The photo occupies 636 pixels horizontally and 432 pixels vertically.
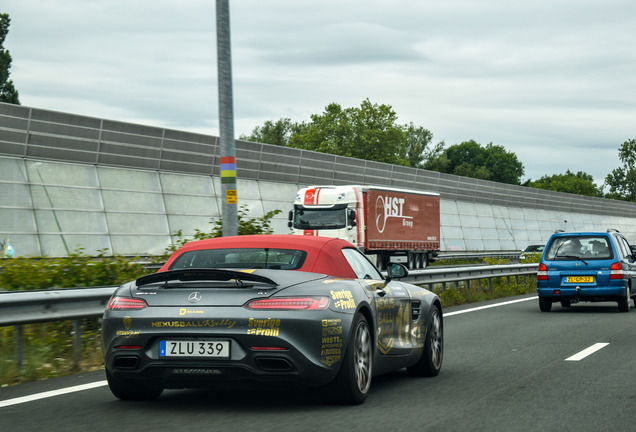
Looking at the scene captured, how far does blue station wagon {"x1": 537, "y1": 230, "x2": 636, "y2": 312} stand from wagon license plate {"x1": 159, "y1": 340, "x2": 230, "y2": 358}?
12.0 m

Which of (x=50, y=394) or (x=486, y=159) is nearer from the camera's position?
(x=50, y=394)

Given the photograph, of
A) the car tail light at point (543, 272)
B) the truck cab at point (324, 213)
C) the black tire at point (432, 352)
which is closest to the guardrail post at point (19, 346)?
the black tire at point (432, 352)

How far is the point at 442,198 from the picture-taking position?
2368 inches

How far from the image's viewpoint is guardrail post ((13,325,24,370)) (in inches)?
363

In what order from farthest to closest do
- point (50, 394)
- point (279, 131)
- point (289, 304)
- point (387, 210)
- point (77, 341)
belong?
point (279, 131), point (387, 210), point (77, 341), point (50, 394), point (289, 304)

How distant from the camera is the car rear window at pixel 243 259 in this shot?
23.9 ft

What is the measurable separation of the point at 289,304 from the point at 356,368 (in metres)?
0.82

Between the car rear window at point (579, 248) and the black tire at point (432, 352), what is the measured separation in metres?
9.01

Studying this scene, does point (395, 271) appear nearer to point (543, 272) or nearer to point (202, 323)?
point (202, 323)

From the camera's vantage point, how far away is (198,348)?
6633 millimetres

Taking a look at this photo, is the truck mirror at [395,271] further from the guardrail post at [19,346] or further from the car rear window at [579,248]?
the car rear window at [579,248]

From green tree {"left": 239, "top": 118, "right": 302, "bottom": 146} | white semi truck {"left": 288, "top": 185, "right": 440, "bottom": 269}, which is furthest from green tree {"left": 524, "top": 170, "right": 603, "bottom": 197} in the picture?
white semi truck {"left": 288, "top": 185, "right": 440, "bottom": 269}

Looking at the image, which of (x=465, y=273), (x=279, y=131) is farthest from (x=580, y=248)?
(x=279, y=131)

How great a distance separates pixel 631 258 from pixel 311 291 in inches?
531
